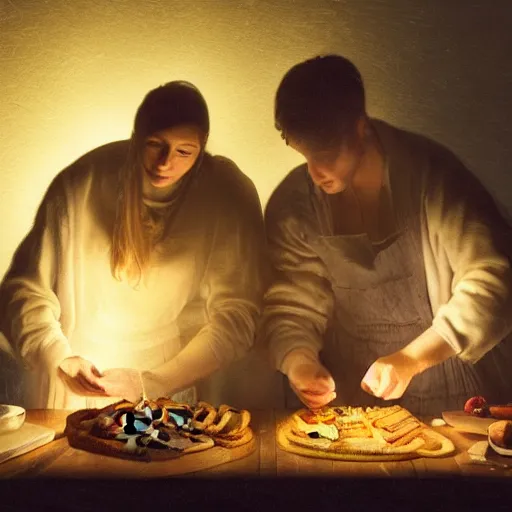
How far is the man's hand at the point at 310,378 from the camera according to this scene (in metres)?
5.42

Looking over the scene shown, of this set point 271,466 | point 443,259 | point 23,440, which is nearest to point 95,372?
point 23,440

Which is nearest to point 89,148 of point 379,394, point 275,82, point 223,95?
point 223,95

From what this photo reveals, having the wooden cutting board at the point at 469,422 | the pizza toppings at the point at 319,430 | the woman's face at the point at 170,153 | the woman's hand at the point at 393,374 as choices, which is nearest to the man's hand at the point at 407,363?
the woman's hand at the point at 393,374

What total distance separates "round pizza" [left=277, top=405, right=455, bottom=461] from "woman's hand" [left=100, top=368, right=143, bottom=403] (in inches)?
40.6

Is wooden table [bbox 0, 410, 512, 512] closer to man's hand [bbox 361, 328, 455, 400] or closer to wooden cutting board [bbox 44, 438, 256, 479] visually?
wooden cutting board [bbox 44, 438, 256, 479]

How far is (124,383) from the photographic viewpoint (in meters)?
5.54

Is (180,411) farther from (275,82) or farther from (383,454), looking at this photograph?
(275,82)

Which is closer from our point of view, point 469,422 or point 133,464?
point 133,464

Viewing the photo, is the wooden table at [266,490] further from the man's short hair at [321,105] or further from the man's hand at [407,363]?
the man's short hair at [321,105]

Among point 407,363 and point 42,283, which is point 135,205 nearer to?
point 42,283

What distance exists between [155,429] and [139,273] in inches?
45.1

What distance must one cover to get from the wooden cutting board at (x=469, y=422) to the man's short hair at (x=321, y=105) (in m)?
1.94

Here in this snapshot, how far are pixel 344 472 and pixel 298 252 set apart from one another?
159cm

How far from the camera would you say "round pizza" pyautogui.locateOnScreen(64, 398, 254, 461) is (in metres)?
4.78
